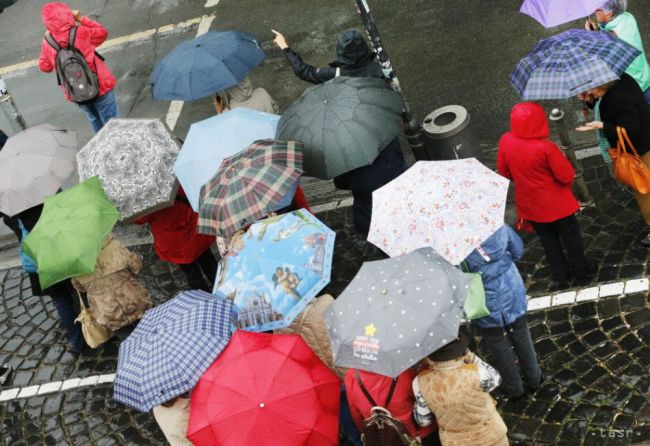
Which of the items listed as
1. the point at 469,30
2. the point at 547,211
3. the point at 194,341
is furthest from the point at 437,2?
the point at 194,341

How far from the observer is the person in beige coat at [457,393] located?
5.26m

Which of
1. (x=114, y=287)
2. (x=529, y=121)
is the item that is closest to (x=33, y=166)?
(x=114, y=287)

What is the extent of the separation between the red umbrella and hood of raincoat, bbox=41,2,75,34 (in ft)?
19.8

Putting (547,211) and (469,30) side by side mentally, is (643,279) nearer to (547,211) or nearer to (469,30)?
(547,211)

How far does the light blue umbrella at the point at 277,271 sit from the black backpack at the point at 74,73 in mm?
4973

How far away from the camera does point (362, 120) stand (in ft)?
23.8

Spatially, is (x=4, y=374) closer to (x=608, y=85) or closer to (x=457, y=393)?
(x=457, y=393)

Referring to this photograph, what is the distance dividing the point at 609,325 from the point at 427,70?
5.24m

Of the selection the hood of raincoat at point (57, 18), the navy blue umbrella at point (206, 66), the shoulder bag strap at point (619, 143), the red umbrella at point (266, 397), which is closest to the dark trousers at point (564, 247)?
the shoulder bag strap at point (619, 143)

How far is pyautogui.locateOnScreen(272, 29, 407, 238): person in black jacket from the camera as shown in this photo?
7.54 metres

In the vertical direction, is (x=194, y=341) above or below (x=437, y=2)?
above

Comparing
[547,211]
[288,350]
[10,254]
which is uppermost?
[288,350]

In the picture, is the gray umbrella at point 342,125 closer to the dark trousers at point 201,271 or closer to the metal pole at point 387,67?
the metal pole at point 387,67

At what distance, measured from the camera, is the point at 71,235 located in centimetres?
709
